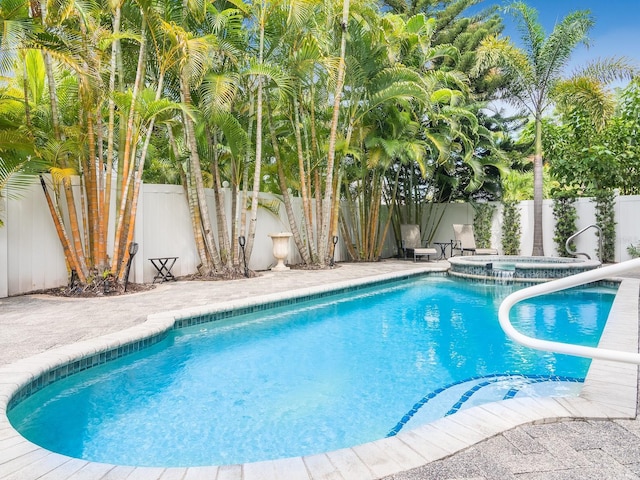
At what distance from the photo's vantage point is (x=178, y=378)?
376 centimetres

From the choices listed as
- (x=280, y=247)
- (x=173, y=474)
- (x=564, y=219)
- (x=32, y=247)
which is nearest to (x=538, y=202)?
(x=564, y=219)

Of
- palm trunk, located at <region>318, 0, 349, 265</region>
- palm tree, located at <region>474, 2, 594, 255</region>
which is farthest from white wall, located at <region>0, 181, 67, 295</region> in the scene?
palm tree, located at <region>474, 2, 594, 255</region>

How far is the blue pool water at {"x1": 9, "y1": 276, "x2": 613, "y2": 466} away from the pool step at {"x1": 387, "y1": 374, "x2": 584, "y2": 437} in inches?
0.6

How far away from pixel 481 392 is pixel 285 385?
1.51 metres

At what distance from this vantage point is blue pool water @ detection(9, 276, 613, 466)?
2721 millimetres

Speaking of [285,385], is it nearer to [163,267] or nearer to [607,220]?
[163,267]

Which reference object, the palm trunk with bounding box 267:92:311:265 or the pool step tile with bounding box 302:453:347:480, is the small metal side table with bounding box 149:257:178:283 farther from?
the pool step tile with bounding box 302:453:347:480

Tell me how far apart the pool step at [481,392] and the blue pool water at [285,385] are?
0.05 ft

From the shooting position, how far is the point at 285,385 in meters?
3.65

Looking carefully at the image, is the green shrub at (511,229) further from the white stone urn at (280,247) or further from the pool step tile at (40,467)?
the pool step tile at (40,467)

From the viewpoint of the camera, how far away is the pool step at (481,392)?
10.1 ft

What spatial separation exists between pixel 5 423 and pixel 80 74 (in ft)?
16.0

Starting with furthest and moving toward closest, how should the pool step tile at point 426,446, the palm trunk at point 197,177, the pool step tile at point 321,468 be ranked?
the palm trunk at point 197,177
the pool step tile at point 426,446
the pool step tile at point 321,468

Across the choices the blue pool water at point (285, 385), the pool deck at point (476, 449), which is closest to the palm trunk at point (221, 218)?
the blue pool water at point (285, 385)
